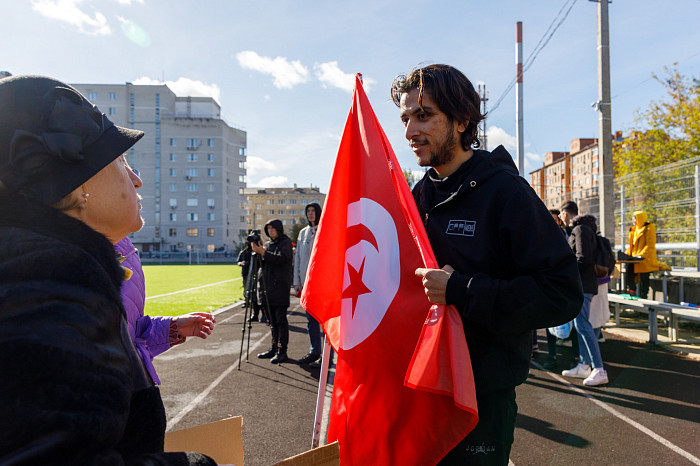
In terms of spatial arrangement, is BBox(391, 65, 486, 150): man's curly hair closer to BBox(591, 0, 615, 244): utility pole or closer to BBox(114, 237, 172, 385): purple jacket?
BBox(114, 237, 172, 385): purple jacket

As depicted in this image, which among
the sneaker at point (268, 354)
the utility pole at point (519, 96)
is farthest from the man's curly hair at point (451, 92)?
the utility pole at point (519, 96)

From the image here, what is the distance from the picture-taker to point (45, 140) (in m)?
0.91

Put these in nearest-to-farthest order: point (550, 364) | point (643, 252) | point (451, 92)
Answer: point (451, 92) → point (550, 364) → point (643, 252)

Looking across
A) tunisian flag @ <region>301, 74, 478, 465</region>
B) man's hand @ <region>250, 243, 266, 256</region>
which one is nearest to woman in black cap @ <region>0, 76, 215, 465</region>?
tunisian flag @ <region>301, 74, 478, 465</region>

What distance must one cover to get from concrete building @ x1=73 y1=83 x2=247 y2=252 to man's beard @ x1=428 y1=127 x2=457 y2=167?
7845cm

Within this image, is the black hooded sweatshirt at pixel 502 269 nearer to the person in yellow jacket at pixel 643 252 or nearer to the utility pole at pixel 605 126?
the person in yellow jacket at pixel 643 252

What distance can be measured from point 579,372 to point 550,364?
2.11 feet

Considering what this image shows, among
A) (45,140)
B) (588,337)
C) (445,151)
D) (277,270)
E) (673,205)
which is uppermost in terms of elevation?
(673,205)

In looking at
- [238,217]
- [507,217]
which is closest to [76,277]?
[507,217]

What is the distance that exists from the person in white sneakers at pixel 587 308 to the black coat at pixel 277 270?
4.44 m

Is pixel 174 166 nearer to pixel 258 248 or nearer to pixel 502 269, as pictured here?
pixel 258 248

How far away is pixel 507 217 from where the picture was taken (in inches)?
66.3

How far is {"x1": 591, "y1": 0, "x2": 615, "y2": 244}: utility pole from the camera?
37.6 feet

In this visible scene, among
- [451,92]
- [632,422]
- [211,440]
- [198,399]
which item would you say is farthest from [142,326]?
[632,422]
